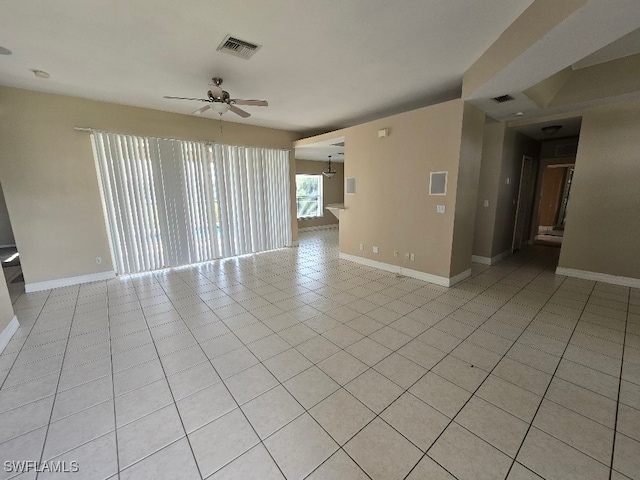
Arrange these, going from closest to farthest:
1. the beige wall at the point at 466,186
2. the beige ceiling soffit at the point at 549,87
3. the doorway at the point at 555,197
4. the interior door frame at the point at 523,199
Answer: the beige ceiling soffit at the point at 549,87 → the beige wall at the point at 466,186 → the interior door frame at the point at 523,199 → the doorway at the point at 555,197

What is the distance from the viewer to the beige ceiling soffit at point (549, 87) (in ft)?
11.3

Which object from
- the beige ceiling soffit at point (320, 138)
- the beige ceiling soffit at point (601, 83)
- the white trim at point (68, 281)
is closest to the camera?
the beige ceiling soffit at point (601, 83)

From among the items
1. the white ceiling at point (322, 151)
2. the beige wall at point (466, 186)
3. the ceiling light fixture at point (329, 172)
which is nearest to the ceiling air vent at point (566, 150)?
the beige wall at point (466, 186)

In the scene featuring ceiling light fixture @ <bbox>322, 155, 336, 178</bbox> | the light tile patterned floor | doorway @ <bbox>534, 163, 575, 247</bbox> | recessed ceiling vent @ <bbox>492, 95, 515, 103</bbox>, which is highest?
recessed ceiling vent @ <bbox>492, 95, 515, 103</bbox>

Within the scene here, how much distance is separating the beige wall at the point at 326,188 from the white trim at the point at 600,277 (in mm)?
6836

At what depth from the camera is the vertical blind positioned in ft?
14.1

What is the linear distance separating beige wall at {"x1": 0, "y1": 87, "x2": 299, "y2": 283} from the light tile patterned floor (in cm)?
79

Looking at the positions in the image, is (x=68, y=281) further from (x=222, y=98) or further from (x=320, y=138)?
(x=320, y=138)

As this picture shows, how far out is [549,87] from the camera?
3574mm

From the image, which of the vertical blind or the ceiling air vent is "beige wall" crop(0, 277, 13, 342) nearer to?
the vertical blind

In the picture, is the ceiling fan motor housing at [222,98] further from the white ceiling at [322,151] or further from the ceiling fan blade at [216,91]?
the white ceiling at [322,151]

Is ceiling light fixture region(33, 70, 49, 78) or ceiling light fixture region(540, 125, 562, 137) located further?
ceiling light fixture region(540, 125, 562, 137)

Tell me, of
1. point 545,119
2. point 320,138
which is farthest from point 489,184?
point 320,138

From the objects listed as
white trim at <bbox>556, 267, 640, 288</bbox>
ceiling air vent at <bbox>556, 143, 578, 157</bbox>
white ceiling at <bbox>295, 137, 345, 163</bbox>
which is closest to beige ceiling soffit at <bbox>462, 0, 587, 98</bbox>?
white ceiling at <bbox>295, 137, 345, 163</bbox>
